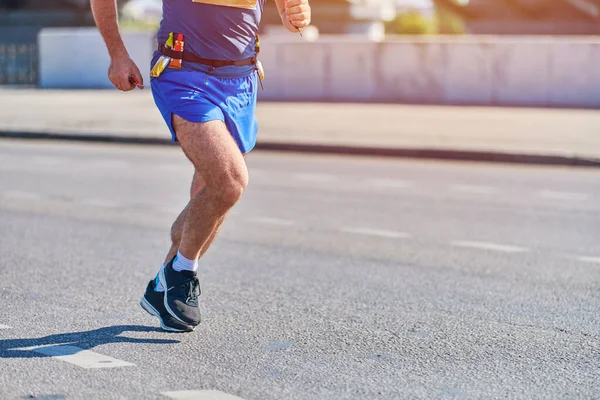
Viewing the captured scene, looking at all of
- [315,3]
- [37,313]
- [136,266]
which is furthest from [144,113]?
[315,3]

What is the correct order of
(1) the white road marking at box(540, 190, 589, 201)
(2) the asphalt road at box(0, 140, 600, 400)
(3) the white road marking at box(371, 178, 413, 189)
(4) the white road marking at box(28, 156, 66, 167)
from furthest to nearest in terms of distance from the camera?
(4) the white road marking at box(28, 156, 66, 167)
(3) the white road marking at box(371, 178, 413, 189)
(1) the white road marking at box(540, 190, 589, 201)
(2) the asphalt road at box(0, 140, 600, 400)

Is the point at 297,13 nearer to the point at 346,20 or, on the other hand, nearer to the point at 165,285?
the point at 165,285

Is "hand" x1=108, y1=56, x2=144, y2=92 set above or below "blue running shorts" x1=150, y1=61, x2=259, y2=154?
above

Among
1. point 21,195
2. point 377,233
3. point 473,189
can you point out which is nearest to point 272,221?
point 377,233

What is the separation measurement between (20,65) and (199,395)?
30.4 m

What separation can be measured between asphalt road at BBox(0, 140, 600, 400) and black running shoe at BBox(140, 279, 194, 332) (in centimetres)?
5

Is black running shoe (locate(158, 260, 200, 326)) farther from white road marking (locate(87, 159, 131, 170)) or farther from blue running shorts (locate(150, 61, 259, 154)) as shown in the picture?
white road marking (locate(87, 159, 131, 170))

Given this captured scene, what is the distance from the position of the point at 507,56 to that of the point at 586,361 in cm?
1911

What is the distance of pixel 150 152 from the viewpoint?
1645cm

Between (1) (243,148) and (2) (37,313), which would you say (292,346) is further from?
(2) (37,313)

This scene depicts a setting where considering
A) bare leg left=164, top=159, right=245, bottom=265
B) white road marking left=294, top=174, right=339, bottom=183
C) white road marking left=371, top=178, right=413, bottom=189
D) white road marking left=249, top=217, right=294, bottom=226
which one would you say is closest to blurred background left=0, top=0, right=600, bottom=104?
white road marking left=294, top=174, right=339, bottom=183

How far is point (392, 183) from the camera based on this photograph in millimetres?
12484

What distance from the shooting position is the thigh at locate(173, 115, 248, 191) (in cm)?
504

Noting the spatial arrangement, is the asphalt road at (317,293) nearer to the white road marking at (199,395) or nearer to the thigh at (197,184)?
the white road marking at (199,395)
